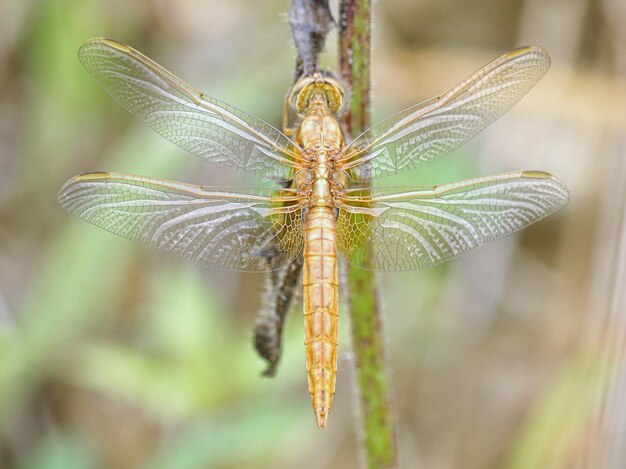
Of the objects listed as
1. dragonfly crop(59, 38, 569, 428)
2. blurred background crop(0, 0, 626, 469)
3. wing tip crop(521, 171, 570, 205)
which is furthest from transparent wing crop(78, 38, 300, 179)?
blurred background crop(0, 0, 626, 469)

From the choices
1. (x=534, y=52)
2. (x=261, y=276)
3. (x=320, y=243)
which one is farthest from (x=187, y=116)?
(x=261, y=276)

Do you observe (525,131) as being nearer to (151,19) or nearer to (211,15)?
(211,15)

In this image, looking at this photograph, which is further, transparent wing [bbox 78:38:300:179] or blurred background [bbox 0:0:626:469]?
blurred background [bbox 0:0:626:469]

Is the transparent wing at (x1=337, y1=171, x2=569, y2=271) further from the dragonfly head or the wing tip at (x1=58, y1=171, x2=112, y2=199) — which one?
the wing tip at (x1=58, y1=171, x2=112, y2=199)

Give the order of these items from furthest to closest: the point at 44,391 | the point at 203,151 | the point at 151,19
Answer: the point at 151,19
the point at 44,391
the point at 203,151

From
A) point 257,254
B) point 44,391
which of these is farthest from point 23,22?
point 257,254

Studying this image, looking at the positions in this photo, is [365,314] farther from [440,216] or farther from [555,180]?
[555,180]

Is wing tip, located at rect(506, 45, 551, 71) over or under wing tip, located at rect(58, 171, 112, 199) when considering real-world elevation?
over
